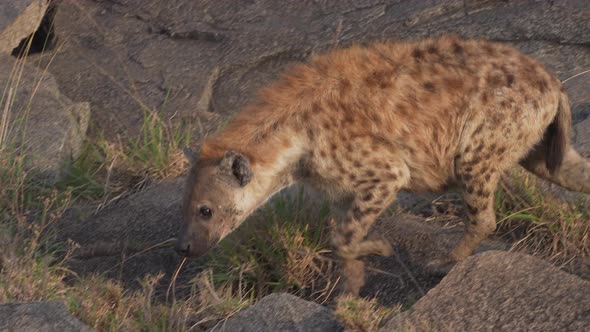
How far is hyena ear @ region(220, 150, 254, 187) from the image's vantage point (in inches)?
142

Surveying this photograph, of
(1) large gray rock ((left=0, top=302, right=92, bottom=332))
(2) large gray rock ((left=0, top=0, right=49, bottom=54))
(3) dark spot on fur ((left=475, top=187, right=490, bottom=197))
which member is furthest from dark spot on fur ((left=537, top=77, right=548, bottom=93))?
(2) large gray rock ((left=0, top=0, right=49, bottom=54))

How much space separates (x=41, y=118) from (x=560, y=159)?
2.63m

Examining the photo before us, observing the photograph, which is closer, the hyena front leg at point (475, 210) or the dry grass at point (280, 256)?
the hyena front leg at point (475, 210)

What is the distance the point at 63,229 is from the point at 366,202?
155 cm

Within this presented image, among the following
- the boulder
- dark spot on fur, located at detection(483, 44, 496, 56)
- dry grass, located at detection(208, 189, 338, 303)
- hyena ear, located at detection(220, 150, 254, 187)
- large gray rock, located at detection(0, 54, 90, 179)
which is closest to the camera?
hyena ear, located at detection(220, 150, 254, 187)

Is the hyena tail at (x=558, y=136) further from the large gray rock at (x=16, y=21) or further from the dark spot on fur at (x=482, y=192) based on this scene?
the large gray rock at (x=16, y=21)

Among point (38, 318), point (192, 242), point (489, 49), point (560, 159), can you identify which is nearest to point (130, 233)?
point (192, 242)

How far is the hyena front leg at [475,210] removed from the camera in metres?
3.72

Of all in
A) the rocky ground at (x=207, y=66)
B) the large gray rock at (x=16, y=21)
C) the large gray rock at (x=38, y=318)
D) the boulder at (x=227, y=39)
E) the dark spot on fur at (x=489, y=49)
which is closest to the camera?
the large gray rock at (x=38, y=318)

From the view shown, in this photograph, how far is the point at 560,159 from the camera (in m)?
3.82

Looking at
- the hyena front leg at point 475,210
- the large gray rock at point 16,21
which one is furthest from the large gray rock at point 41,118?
the hyena front leg at point 475,210

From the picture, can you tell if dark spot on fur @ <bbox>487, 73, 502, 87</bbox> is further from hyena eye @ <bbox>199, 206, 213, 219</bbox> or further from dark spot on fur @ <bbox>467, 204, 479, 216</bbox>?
hyena eye @ <bbox>199, 206, 213, 219</bbox>

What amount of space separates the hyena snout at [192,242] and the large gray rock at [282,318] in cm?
49

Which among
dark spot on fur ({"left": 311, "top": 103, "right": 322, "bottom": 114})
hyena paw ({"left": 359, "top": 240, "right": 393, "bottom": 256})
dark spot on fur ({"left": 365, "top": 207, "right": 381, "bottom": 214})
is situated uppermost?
dark spot on fur ({"left": 311, "top": 103, "right": 322, "bottom": 114})
